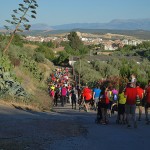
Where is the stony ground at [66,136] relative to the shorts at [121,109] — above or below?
below

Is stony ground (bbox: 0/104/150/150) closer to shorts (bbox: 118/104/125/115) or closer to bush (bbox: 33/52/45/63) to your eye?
shorts (bbox: 118/104/125/115)

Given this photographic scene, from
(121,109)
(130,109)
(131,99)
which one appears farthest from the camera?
(121,109)

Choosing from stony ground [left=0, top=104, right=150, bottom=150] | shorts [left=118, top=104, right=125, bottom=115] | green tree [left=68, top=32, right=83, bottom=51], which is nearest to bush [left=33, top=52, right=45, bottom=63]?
shorts [left=118, top=104, right=125, bottom=115]

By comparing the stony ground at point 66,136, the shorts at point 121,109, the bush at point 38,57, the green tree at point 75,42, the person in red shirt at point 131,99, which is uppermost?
the green tree at point 75,42

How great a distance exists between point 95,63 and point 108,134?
4843 cm

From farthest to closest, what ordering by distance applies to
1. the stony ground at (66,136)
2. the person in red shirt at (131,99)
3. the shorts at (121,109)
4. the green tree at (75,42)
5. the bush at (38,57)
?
the green tree at (75,42), the bush at (38,57), the shorts at (121,109), the person in red shirt at (131,99), the stony ground at (66,136)

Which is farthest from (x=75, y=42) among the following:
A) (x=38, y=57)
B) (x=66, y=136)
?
(x=66, y=136)

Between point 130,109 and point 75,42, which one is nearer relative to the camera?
point 130,109

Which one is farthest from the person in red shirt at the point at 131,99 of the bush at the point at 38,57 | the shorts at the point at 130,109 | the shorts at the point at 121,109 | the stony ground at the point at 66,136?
the bush at the point at 38,57

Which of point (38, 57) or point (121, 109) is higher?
Answer: point (38, 57)

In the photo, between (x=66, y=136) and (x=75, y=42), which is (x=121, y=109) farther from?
(x=75, y=42)

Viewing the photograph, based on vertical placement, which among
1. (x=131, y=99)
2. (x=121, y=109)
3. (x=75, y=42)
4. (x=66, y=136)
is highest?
(x=75, y=42)

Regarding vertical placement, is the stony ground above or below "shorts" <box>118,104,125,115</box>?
below

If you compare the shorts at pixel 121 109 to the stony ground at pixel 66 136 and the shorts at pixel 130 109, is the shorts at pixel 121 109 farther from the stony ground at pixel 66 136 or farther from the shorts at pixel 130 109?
the stony ground at pixel 66 136
